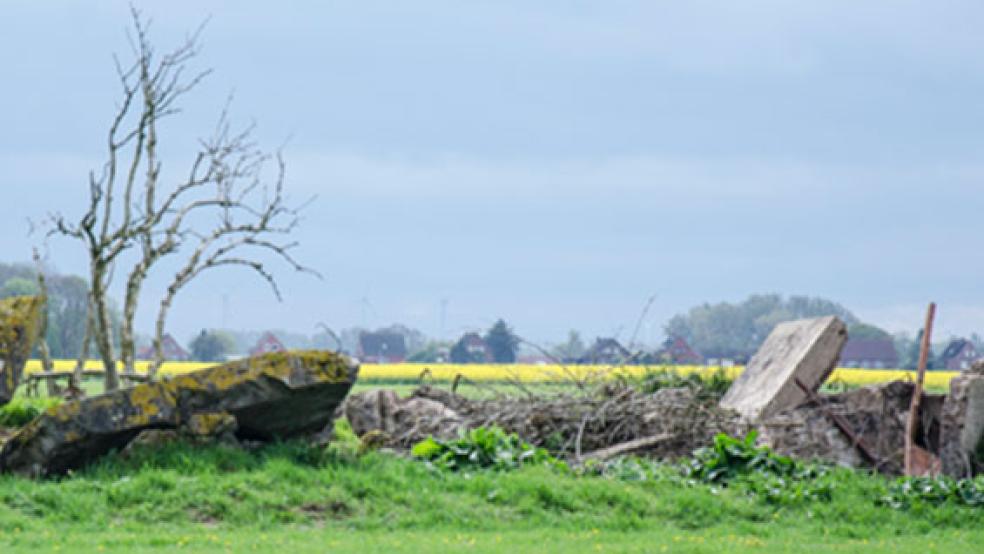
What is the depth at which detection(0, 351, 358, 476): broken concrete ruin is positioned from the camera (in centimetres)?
1573

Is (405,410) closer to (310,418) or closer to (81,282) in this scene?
(310,418)

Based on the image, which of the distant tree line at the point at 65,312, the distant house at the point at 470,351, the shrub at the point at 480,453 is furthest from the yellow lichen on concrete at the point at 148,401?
the distant house at the point at 470,351

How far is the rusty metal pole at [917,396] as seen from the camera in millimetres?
19078

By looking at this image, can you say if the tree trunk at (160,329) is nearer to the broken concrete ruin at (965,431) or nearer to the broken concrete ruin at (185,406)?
the broken concrete ruin at (185,406)

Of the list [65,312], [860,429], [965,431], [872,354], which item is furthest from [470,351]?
[965,431]

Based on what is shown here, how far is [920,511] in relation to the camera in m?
16.0

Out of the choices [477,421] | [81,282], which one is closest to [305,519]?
[477,421]

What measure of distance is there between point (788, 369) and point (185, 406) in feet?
35.0

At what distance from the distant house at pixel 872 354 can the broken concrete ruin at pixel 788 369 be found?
6390 cm

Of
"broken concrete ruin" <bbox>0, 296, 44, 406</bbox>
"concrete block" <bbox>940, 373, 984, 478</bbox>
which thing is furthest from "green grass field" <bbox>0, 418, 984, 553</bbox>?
"broken concrete ruin" <bbox>0, 296, 44, 406</bbox>

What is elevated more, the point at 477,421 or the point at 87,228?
the point at 87,228

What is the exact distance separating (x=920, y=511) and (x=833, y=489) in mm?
1097

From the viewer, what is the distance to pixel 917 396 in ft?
64.0

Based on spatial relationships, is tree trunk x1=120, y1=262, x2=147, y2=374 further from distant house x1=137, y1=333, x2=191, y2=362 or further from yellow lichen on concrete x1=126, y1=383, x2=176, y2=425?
distant house x1=137, y1=333, x2=191, y2=362
